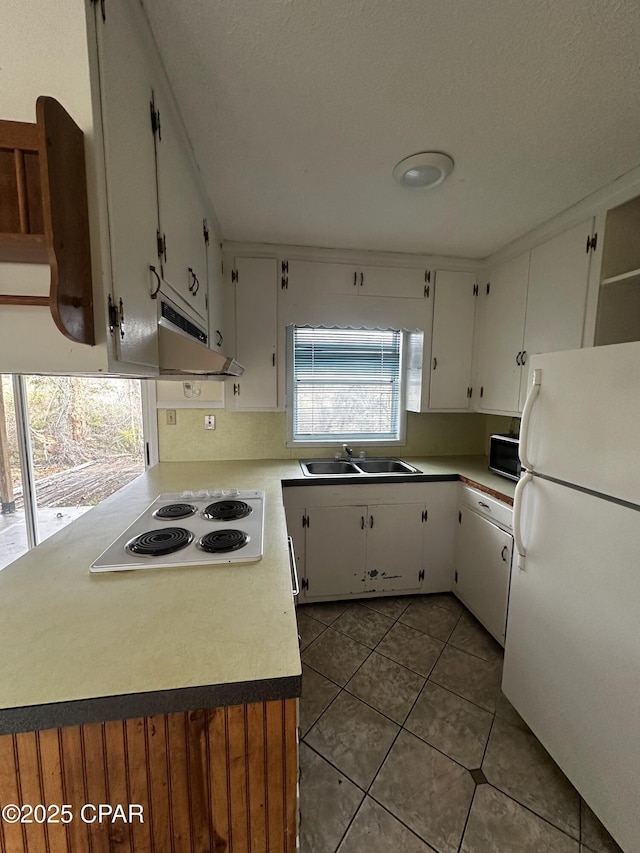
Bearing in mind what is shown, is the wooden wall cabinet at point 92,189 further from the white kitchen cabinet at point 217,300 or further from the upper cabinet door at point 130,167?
the white kitchen cabinet at point 217,300

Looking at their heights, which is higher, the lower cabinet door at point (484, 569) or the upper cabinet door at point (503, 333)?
the upper cabinet door at point (503, 333)

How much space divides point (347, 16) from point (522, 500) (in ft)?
5.59

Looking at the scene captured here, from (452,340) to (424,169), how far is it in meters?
1.30

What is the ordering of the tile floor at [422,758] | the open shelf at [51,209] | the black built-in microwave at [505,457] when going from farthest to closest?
1. the black built-in microwave at [505,457]
2. the tile floor at [422,758]
3. the open shelf at [51,209]

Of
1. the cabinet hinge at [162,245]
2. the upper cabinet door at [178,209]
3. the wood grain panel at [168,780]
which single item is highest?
the upper cabinet door at [178,209]

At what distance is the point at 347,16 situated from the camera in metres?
0.89

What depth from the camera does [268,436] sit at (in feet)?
8.46

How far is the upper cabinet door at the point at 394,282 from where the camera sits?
2402 mm

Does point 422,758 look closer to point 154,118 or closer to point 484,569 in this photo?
point 484,569

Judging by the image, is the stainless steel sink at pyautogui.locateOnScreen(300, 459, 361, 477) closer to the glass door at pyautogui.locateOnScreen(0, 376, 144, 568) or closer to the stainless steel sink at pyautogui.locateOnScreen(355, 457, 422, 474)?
the stainless steel sink at pyautogui.locateOnScreen(355, 457, 422, 474)

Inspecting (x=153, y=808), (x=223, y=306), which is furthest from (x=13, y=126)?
(x=223, y=306)

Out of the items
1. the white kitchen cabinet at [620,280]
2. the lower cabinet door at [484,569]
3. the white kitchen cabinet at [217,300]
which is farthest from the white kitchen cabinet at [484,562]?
the white kitchen cabinet at [217,300]

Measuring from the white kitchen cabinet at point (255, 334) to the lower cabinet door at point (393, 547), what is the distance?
108 centimetres

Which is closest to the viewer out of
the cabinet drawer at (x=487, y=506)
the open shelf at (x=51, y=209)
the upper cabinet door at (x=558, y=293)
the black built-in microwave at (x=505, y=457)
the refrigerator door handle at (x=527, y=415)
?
the open shelf at (x=51, y=209)
